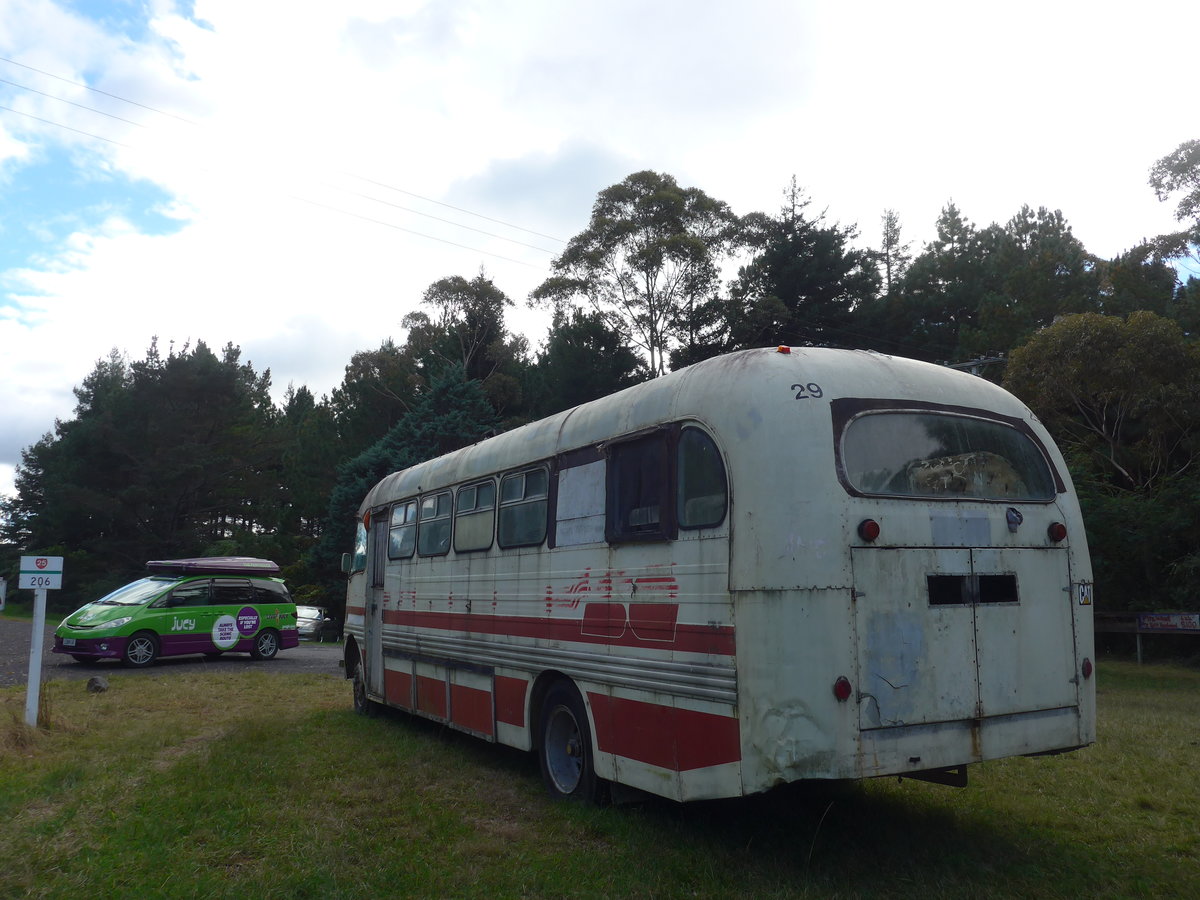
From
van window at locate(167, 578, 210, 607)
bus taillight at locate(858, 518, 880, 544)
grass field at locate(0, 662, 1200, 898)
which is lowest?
grass field at locate(0, 662, 1200, 898)

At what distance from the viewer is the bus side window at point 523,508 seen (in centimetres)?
789

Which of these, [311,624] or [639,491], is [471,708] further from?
[311,624]

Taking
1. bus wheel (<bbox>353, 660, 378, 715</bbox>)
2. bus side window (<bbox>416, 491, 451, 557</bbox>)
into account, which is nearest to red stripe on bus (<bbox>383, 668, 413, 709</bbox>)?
bus wheel (<bbox>353, 660, 378, 715</bbox>)

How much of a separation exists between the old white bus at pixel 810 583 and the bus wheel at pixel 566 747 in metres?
0.02

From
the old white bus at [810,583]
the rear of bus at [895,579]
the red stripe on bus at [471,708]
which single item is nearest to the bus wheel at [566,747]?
the old white bus at [810,583]

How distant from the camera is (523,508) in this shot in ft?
27.0

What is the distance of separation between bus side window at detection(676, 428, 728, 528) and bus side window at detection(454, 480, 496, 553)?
320 centimetres

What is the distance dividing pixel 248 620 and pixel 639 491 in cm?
1584

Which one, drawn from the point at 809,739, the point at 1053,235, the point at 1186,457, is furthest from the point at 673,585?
the point at 1053,235

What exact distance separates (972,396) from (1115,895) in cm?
299

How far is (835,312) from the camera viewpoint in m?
34.0

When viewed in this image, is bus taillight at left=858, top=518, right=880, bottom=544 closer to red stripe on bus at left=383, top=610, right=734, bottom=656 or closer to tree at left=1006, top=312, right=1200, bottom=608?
red stripe on bus at left=383, top=610, right=734, bottom=656

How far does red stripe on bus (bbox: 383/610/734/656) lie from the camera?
5.51m

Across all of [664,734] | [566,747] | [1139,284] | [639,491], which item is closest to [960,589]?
[664,734]
